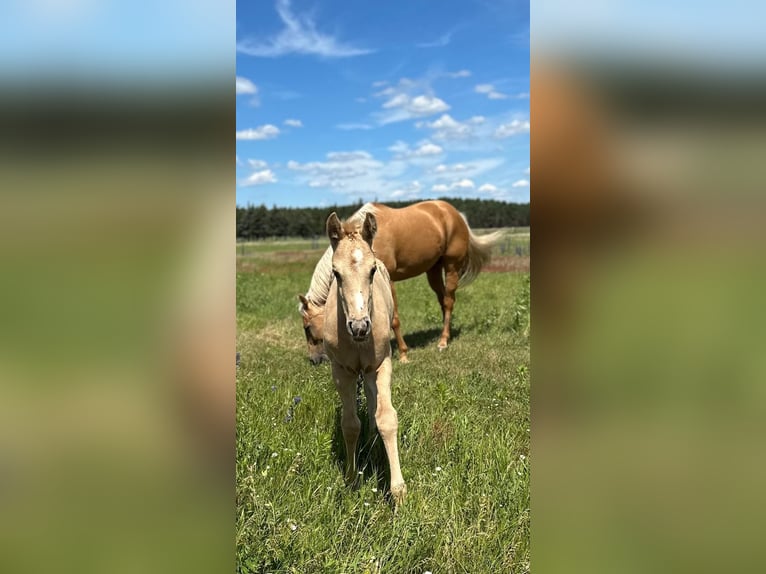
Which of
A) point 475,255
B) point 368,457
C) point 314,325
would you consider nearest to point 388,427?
point 368,457

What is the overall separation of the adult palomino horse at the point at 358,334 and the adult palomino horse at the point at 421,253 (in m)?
2.64

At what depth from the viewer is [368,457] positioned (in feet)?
12.7

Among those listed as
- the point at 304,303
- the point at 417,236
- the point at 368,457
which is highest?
the point at 417,236

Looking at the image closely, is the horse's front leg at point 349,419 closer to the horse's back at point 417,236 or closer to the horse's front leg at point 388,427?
the horse's front leg at point 388,427

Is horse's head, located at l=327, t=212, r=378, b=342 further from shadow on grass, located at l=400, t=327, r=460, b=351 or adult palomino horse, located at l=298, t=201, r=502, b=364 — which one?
shadow on grass, located at l=400, t=327, r=460, b=351

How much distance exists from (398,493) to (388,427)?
0.46 metres

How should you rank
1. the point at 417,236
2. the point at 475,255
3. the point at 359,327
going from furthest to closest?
the point at 475,255
the point at 417,236
the point at 359,327
